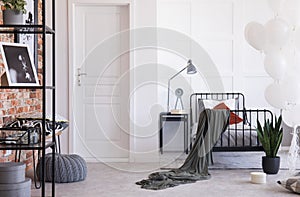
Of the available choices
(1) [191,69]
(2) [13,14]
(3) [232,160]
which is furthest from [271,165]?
(2) [13,14]

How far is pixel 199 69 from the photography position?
24.2 ft

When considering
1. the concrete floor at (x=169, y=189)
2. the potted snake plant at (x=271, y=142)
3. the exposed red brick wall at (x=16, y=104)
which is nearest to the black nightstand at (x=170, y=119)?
the concrete floor at (x=169, y=189)

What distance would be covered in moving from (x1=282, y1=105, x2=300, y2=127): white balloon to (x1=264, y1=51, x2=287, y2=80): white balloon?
84 centimetres

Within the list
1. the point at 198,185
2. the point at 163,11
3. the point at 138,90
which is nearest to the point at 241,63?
the point at 163,11

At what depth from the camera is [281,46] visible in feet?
17.4

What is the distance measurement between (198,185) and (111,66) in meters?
2.24

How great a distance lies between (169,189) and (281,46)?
1932 mm

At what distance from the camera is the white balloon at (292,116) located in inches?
241

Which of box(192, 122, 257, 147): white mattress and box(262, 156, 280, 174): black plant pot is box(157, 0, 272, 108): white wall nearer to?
box(192, 122, 257, 147): white mattress

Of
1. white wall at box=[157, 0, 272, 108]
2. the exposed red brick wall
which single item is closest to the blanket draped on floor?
the exposed red brick wall

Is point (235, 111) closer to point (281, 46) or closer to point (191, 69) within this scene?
point (281, 46)

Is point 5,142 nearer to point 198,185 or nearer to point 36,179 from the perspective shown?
point 36,179

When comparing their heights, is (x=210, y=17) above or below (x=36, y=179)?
above

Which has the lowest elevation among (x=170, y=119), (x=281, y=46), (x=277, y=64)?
(x=170, y=119)
